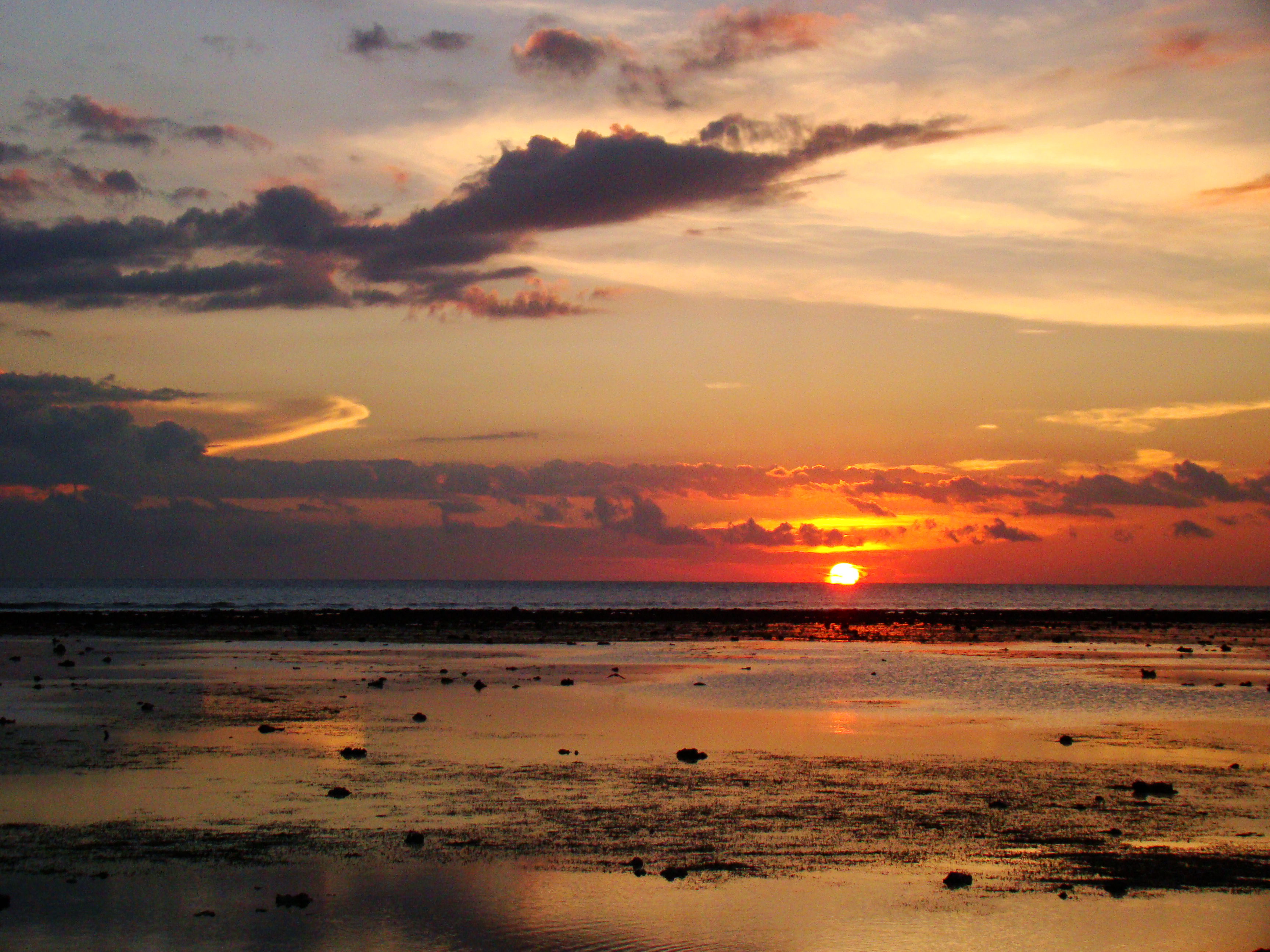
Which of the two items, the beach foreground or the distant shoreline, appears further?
the distant shoreline

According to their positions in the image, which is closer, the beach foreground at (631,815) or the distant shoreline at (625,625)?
the beach foreground at (631,815)

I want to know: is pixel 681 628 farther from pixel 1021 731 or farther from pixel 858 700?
pixel 1021 731

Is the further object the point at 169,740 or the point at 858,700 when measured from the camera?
the point at 858,700

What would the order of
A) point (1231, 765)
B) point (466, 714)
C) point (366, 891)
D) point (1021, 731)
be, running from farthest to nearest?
point (466, 714) → point (1021, 731) → point (1231, 765) → point (366, 891)

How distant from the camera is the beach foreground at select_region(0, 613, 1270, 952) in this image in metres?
12.6

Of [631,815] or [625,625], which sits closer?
[631,815]

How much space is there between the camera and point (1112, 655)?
54.8m

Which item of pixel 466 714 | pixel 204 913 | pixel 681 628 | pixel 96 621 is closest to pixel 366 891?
pixel 204 913

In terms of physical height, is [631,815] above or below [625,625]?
above

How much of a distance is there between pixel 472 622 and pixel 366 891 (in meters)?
74.8

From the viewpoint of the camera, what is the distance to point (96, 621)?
84.2 m

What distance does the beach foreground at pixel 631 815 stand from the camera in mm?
12617

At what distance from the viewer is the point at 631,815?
1750cm

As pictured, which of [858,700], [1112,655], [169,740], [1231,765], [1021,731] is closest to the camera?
[1231,765]
